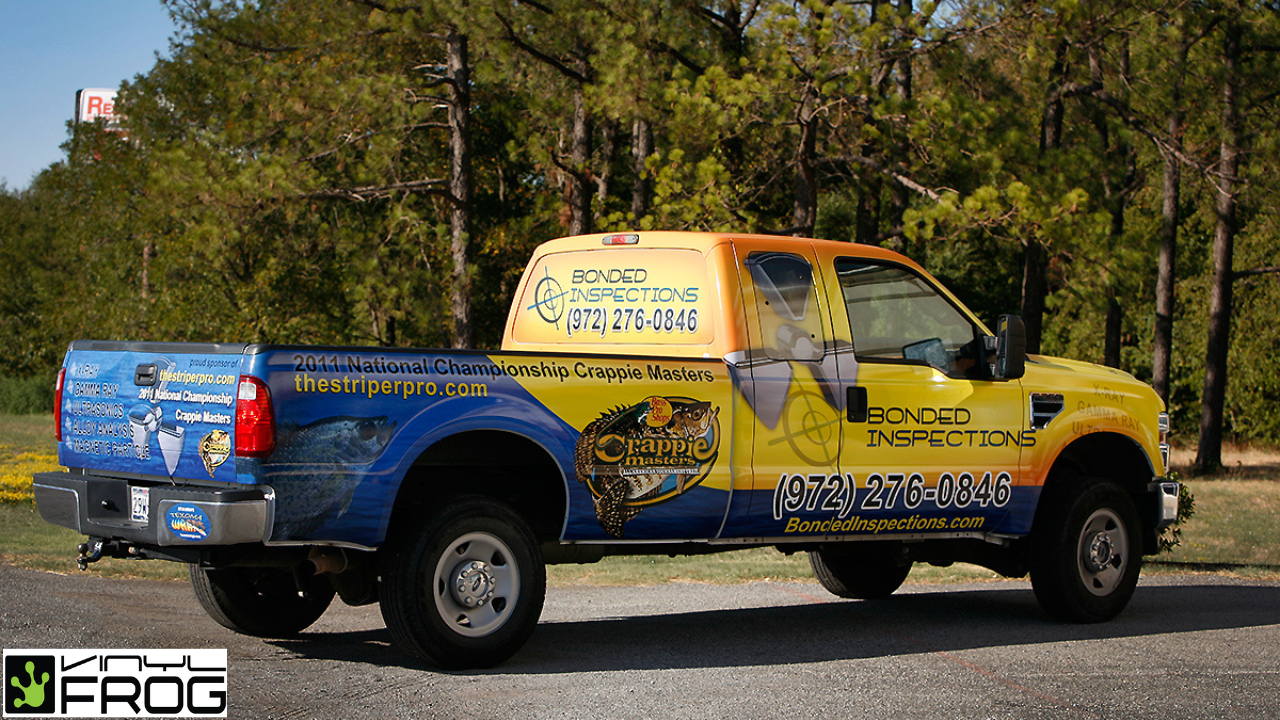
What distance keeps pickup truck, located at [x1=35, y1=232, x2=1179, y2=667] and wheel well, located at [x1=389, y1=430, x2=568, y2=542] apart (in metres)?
0.02

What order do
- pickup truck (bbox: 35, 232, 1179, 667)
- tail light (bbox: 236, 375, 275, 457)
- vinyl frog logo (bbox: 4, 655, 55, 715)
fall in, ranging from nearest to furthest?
vinyl frog logo (bbox: 4, 655, 55, 715) → tail light (bbox: 236, 375, 275, 457) → pickup truck (bbox: 35, 232, 1179, 667)

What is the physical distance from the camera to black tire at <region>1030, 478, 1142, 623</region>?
859 centimetres

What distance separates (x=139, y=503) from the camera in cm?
635

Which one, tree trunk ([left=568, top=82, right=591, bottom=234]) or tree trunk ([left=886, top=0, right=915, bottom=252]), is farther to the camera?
tree trunk ([left=568, top=82, right=591, bottom=234])

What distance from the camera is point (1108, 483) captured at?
884cm

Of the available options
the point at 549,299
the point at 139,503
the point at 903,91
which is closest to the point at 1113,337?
the point at 903,91

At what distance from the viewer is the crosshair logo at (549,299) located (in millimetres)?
8539

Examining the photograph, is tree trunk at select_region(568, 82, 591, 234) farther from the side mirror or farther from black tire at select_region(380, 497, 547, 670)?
black tire at select_region(380, 497, 547, 670)

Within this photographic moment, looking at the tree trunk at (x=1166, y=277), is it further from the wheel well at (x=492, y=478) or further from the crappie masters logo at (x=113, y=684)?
the crappie masters logo at (x=113, y=684)

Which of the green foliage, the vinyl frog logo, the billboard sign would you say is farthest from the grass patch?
the billboard sign

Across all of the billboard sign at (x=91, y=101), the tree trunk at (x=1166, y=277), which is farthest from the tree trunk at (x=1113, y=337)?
the billboard sign at (x=91, y=101)

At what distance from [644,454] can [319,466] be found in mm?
1753

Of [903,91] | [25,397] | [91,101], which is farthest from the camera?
[91,101]

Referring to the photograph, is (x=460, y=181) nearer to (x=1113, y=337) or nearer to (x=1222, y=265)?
(x=1222, y=265)
